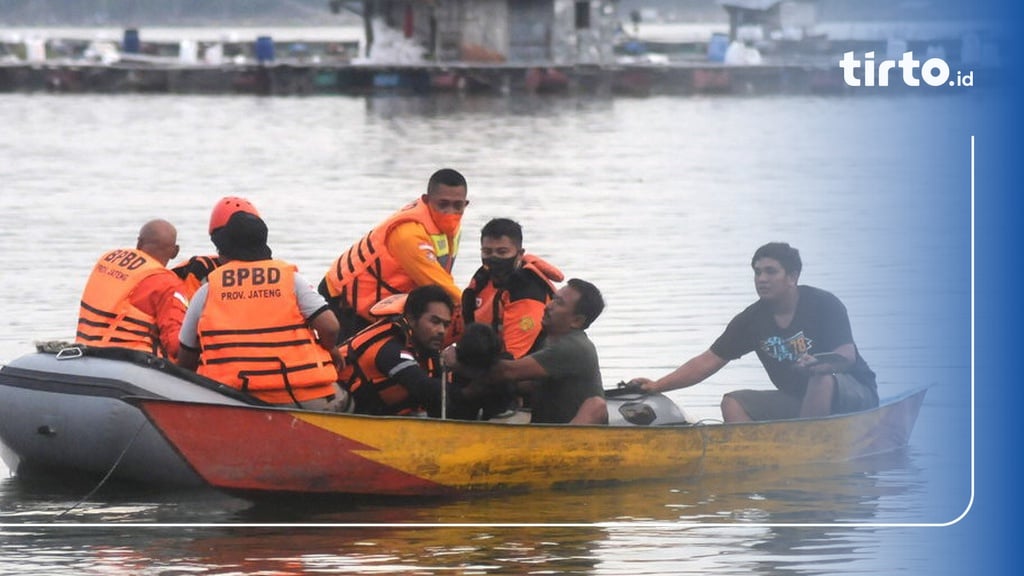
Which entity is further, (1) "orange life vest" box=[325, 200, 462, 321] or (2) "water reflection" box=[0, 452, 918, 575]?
(1) "orange life vest" box=[325, 200, 462, 321]

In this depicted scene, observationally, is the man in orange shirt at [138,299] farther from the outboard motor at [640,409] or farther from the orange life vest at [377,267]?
the outboard motor at [640,409]

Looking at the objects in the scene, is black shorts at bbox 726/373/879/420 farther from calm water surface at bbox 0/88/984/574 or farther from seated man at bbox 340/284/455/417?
seated man at bbox 340/284/455/417

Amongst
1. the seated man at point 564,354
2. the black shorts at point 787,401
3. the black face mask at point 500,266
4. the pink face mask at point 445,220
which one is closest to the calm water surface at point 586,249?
the black shorts at point 787,401

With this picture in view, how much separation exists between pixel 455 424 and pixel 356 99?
5824 centimetres

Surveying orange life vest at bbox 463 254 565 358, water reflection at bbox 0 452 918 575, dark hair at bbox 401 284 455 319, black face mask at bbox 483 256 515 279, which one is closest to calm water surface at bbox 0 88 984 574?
water reflection at bbox 0 452 918 575

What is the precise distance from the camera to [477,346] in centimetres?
1017

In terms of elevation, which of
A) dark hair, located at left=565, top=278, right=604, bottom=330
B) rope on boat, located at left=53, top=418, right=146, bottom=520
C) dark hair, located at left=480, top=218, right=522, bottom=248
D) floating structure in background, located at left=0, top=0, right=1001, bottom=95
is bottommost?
rope on boat, located at left=53, top=418, right=146, bottom=520

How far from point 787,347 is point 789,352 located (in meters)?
0.03

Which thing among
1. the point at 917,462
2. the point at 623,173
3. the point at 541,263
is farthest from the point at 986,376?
the point at 623,173

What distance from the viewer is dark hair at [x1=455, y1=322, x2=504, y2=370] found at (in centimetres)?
1017

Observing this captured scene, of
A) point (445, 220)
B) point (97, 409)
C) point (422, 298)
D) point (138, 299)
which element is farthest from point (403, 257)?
point (97, 409)

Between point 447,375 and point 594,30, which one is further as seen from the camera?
point 594,30

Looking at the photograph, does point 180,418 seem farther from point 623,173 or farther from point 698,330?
point 623,173

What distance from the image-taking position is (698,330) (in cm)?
1661
